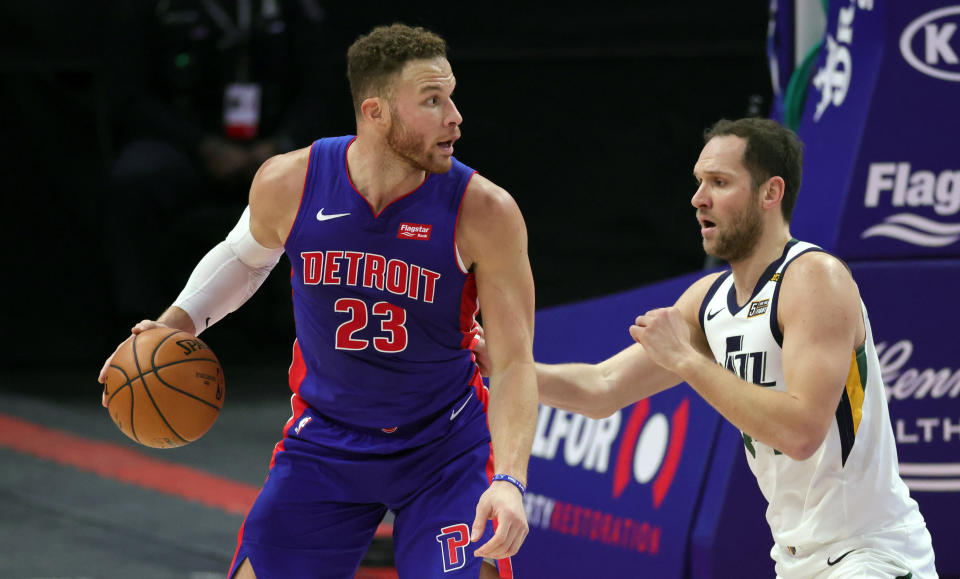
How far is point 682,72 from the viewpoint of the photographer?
9.52 metres

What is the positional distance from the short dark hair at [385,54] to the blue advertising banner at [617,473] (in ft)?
5.72

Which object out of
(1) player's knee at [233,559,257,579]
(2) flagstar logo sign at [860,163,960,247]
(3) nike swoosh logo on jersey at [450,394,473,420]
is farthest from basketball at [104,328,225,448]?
(2) flagstar logo sign at [860,163,960,247]

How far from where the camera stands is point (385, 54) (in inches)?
136

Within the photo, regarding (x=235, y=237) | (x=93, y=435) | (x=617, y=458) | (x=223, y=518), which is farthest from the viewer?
(x=93, y=435)

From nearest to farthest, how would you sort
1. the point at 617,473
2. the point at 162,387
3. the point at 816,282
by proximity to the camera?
the point at 816,282 → the point at 162,387 → the point at 617,473

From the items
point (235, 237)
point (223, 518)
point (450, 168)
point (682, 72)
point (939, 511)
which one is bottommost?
point (223, 518)

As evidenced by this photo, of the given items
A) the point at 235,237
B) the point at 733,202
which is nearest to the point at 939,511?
the point at 733,202

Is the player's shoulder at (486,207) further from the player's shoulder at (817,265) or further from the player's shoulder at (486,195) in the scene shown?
the player's shoulder at (817,265)

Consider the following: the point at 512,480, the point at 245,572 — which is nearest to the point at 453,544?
the point at 512,480

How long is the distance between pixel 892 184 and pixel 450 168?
1869 mm

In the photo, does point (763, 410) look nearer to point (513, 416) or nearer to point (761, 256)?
point (761, 256)

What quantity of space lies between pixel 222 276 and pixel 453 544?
1034 mm

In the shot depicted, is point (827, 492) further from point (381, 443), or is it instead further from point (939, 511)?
point (939, 511)

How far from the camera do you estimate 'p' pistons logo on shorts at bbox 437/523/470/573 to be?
340cm
